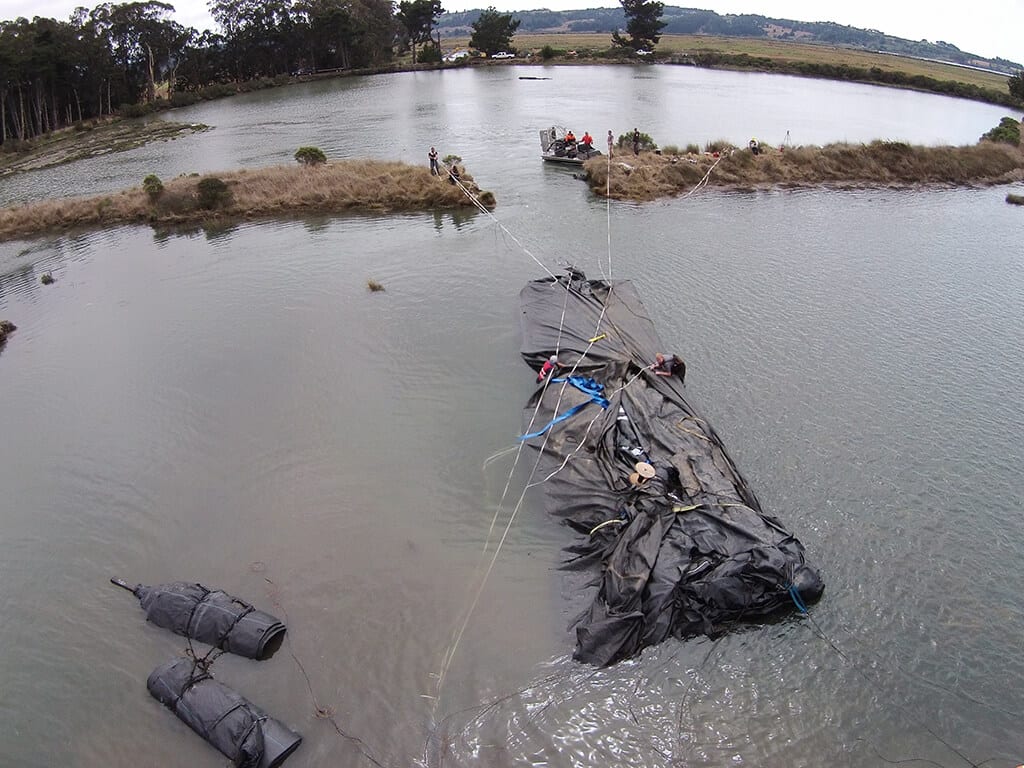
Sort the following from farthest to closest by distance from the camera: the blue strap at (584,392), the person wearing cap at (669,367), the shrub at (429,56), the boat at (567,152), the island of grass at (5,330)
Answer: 1. the shrub at (429,56)
2. the boat at (567,152)
3. the island of grass at (5,330)
4. the person wearing cap at (669,367)
5. the blue strap at (584,392)

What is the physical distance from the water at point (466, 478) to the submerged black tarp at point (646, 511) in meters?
0.56

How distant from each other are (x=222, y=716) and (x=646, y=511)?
7225 millimetres

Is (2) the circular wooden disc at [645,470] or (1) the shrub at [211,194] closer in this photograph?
(2) the circular wooden disc at [645,470]

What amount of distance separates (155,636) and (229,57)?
8689 centimetres

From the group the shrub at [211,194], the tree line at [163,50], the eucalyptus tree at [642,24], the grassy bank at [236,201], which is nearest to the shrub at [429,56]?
the tree line at [163,50]

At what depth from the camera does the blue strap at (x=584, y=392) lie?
46.3 feet

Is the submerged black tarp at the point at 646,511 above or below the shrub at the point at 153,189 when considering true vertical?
below

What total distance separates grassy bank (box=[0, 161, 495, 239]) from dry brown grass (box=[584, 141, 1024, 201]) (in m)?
8.45

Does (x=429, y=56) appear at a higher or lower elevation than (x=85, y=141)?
higher

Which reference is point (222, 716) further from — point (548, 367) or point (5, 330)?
point (5, 330)

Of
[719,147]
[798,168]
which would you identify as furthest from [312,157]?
[798,168]

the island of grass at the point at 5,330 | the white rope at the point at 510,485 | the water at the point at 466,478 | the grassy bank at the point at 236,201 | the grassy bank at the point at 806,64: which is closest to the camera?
the water at the point at 466,478

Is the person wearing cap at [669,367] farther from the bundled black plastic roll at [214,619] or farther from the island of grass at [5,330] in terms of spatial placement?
the island of grass at [5,330]

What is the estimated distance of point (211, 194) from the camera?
3147cm
